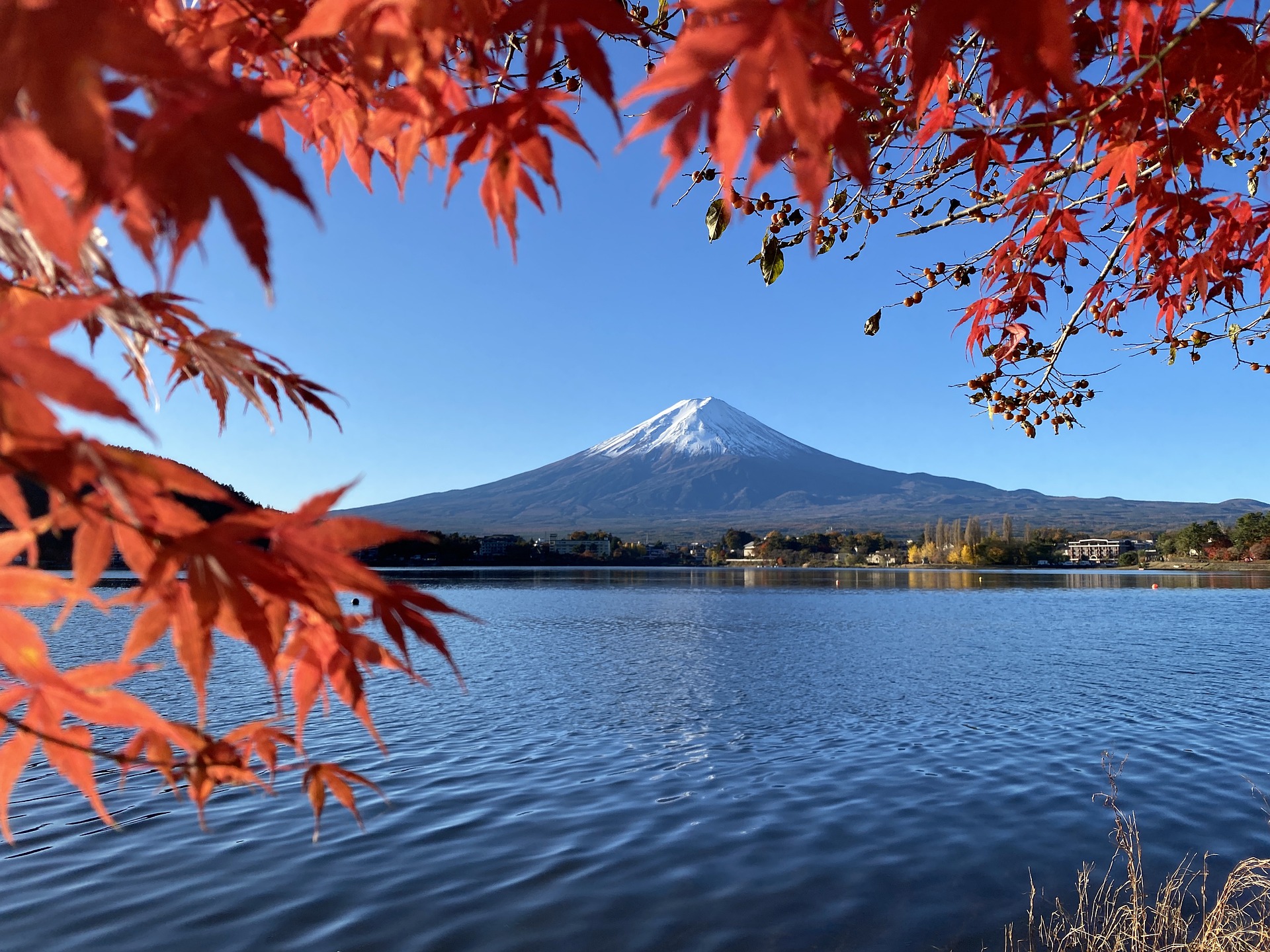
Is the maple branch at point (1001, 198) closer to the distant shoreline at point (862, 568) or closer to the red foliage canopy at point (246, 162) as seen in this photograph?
the red foliage canopy at point (246, 162)

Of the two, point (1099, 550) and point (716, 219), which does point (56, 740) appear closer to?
point (716, 219)

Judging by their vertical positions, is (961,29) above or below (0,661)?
above

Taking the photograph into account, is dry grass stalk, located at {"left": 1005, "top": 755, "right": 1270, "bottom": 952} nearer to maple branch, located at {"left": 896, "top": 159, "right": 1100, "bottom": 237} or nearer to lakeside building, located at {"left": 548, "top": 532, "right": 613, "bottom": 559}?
maple branch, located at {"left": 896, "top": 159, "right": 1100, "bottom": 237}

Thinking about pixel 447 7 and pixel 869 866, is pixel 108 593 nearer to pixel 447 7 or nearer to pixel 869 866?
pixel 869 866

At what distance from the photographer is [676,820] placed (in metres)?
8.13

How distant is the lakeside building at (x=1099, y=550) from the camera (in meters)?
147

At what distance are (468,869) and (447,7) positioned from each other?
23.5 feet

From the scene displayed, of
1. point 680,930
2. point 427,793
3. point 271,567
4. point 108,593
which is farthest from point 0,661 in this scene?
point 108,593

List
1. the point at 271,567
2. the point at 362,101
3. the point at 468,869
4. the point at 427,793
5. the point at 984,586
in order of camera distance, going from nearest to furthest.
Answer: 1. the point at 271,567
2. the point at 362,101
3. the point at 468,869
4. the point at 427,793
5. the point at 984,586

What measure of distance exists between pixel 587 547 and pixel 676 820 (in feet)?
468

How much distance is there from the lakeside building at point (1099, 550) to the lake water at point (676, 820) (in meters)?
147

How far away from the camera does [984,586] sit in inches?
2886


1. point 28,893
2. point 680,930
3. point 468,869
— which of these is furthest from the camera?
point 468,869

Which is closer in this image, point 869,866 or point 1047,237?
point 1047,237
